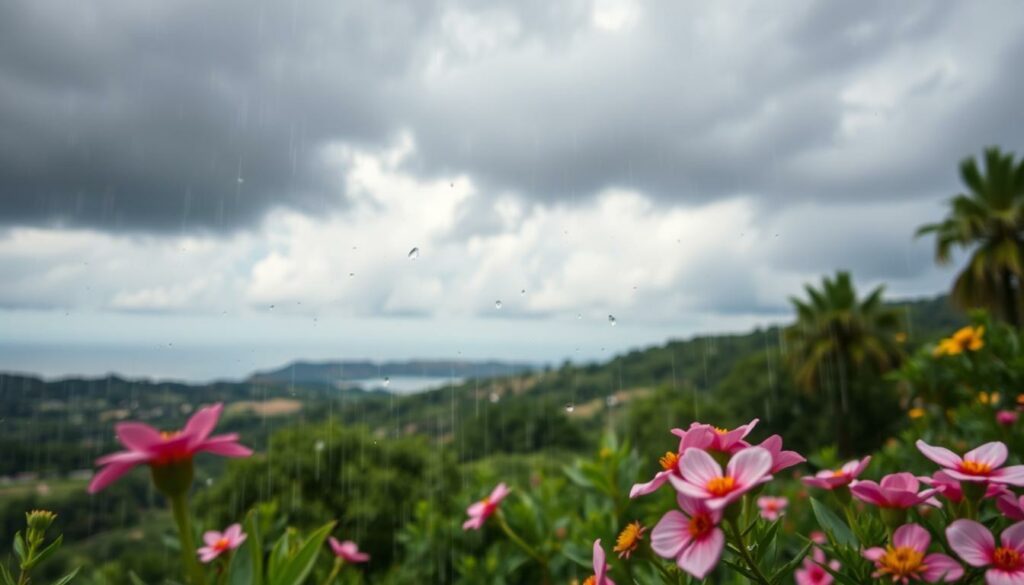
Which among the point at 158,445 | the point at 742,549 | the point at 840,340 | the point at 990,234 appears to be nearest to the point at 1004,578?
the point at 742,549

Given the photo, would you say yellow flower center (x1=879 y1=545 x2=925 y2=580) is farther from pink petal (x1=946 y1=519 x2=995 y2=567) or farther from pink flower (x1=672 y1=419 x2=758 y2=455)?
pink flower (x1=672 y1=419 x2=758 y2=455)

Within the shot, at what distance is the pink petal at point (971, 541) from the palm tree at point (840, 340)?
75.0ft

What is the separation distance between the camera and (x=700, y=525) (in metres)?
0.58

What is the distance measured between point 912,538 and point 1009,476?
0.14 m

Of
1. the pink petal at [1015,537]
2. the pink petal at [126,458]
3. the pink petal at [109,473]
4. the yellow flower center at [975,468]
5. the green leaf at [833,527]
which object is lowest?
the green leaf at [833,527]

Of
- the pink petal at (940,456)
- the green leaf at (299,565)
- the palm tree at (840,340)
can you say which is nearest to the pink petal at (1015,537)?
the pink petal at (940,456)

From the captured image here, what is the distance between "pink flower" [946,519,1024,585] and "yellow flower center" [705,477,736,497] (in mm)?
266

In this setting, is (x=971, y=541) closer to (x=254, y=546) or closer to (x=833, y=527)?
(x=833, y=527)

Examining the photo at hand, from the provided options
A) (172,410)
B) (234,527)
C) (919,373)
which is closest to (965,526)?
(234,527)

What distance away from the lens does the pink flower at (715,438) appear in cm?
66

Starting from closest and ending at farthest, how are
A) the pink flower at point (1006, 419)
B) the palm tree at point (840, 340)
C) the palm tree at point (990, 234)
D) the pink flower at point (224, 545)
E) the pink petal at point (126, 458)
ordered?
1. the pink petal at point (126, 458)
2. the pink flower at point (224, 545)
3. the pink flower at point (1006, 419)
4. the palm tree at point (990, 234)
5. the palm tree at point (840, 340)

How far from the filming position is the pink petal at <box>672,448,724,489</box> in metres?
0.60

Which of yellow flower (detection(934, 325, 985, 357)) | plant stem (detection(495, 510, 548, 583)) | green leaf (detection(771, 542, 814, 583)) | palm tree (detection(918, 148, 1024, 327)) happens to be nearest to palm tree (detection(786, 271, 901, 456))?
palm tree (detection(918, 148, 1024, 327))

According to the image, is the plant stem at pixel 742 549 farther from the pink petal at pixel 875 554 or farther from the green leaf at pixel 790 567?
the pink petal at pixel 875 554
